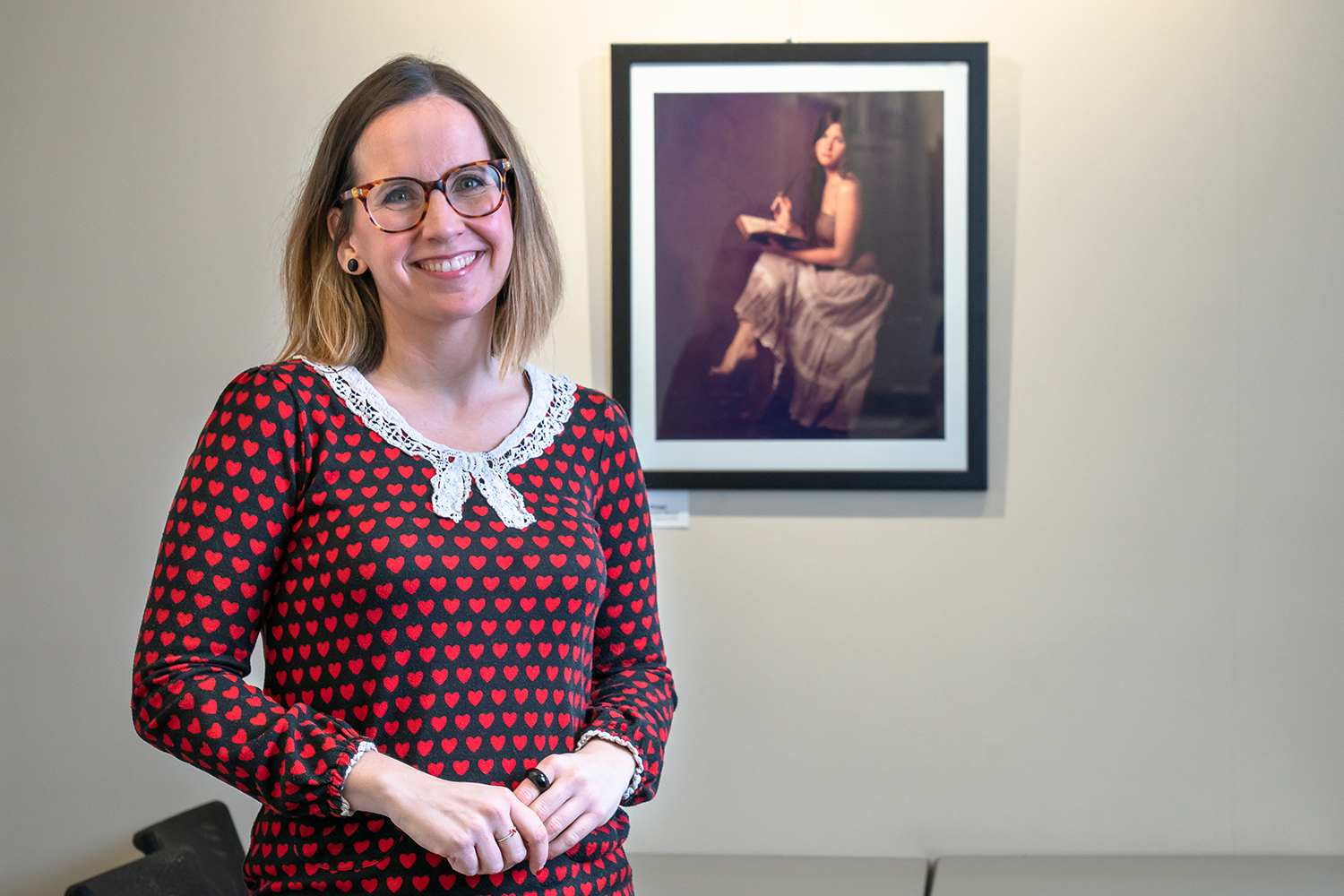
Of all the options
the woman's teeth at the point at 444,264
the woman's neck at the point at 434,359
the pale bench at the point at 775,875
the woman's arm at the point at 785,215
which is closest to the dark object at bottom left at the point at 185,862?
the pale bench at the point at 775,875

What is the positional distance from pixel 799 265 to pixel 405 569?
49.3 inches

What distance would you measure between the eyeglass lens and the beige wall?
94 centimetres

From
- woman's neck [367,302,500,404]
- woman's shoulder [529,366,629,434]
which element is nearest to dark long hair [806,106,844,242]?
woman's shoulder [529,366,629,434]

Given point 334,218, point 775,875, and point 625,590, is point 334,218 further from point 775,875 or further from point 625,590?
point 775,875

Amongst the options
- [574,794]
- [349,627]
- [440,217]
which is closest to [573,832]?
[574,794]

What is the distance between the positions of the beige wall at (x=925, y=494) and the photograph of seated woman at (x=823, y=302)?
20cm

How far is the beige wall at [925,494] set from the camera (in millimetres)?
2057

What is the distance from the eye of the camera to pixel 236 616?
3.31ft

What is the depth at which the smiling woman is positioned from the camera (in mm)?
978

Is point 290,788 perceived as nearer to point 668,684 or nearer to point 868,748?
point 668,684

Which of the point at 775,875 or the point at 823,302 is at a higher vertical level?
the point at 823,302

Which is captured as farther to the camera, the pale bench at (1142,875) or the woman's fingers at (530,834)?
the pale bench at (1142,875)

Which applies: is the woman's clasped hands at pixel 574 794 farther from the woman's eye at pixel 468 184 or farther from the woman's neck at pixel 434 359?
the woman's eye at pixel 468 184

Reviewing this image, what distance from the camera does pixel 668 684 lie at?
50.4 inches
